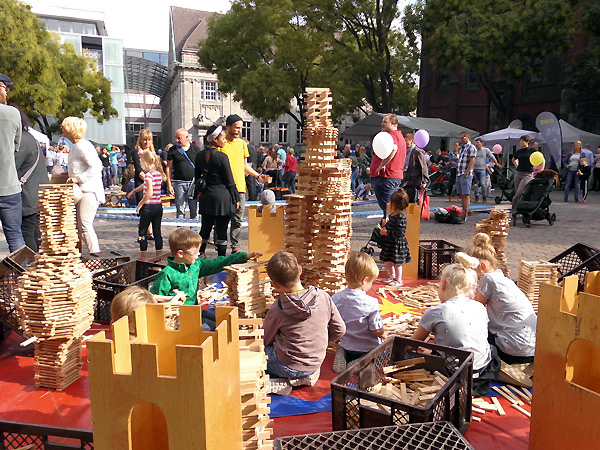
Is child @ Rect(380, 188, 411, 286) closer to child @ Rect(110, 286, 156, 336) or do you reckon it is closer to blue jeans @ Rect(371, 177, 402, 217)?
blue jeans @ Rect(371, 177, 402, 217)

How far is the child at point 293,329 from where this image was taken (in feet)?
12.2

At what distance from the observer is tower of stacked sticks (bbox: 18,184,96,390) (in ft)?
11.9

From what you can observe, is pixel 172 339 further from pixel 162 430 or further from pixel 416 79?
pixel 416 79

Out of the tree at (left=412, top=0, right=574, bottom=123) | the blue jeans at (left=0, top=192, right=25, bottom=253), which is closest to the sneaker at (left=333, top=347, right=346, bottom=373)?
the blue jeans at (left=0, top=192, right=25, bottom=253)

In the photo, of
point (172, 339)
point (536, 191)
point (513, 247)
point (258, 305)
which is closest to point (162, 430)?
point (172, 339)

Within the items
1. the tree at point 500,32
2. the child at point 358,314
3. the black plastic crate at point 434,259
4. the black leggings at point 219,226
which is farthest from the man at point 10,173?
the tree at point 500,32

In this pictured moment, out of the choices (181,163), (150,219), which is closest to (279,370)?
(150,219)

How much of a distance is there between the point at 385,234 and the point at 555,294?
12.8 ft

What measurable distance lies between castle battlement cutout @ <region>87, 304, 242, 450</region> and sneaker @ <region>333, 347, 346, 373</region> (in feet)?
7.36

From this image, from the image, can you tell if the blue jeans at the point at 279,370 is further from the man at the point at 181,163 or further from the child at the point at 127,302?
the man at the point at 181,163

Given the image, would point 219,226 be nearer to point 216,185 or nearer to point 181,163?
point 216,185

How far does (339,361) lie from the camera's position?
416cm

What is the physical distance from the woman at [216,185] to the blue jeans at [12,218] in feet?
7.03

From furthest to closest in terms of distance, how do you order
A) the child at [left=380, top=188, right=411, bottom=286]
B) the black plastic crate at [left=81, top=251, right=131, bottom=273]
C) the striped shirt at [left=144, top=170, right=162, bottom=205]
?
1. the striped shirt at [left=144, top=170, right=162, bottom=205]
2. the child at [left=380, top=188, right=411, bottom=286]
3. the black plastic crate at [left=81, top=251, right=131, bottom=273]
